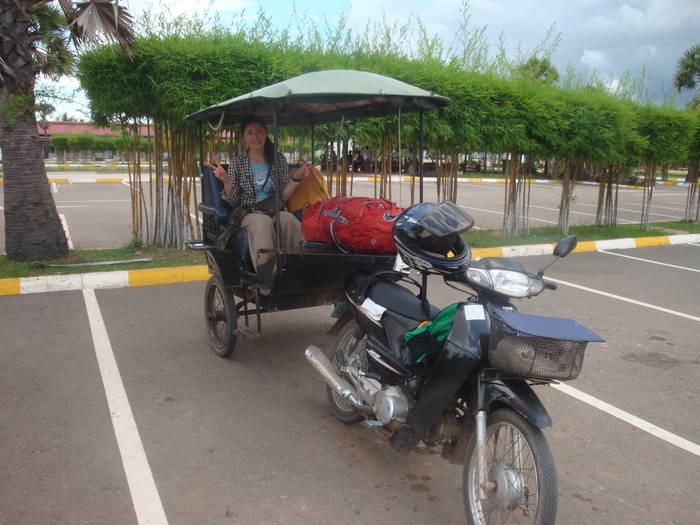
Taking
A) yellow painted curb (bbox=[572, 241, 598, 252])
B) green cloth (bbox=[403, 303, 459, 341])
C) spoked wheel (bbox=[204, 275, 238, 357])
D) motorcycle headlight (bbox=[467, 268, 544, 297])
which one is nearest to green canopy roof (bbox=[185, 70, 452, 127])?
spoked wheel (bbox=[204, 275, 238, 357])

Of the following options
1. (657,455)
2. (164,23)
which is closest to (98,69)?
(164,23)

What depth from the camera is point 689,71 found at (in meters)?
33.3

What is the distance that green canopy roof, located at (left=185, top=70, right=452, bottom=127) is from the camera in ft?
12.2

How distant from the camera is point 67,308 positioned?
238 inches

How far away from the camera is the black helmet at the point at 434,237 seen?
278 centimetres

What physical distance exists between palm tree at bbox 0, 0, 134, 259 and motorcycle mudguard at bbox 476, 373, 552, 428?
601cm

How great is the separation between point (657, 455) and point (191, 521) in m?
2.69

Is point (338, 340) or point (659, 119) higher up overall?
point (659, 119)

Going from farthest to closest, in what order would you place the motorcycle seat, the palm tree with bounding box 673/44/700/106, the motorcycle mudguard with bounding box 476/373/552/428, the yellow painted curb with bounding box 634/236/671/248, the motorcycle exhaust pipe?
1. the palm tree with bounding box 673/44/700/106
2. the yellow painted curb with bounding box 634/236/671/248
3. the motorcycle exhaust pipe
4. the motorcycle seat
5. the motorcycle mudguard with bounding box 476/373/552/428

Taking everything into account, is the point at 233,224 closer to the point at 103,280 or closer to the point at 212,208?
the point at 212,208

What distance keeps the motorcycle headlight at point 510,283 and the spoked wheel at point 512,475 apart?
508 millimetres

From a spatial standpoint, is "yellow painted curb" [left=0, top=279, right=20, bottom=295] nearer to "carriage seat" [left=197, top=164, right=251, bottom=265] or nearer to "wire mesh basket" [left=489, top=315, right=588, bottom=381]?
"carriage seat" [left=197, top=164, right=251, bottom=265]

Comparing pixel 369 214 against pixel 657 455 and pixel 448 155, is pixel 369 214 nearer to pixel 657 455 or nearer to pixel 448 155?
pixel 657 455

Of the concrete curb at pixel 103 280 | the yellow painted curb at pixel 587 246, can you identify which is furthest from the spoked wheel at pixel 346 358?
the yellow painted curb at pixel 587 246
